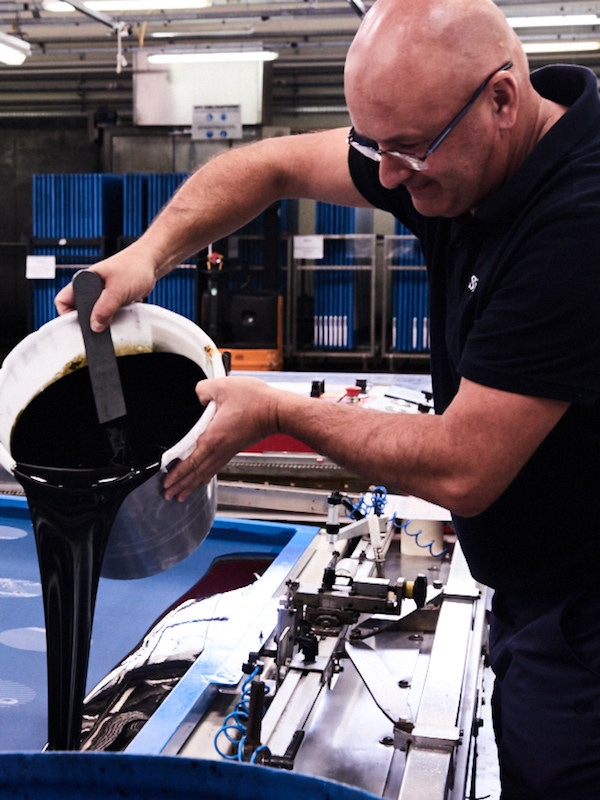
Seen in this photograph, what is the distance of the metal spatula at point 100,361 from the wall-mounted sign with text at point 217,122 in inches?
269

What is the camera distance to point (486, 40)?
102 cm

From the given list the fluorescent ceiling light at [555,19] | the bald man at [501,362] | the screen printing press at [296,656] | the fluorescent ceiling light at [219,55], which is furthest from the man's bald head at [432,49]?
the fluorescent ceiling light at [219,55]

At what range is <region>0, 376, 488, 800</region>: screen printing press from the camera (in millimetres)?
1254

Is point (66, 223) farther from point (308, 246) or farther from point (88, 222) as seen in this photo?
point (308, 246)

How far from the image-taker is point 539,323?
38.4 inches

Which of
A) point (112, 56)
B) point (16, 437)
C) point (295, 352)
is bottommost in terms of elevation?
point (295, 352)

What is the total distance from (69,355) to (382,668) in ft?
2.27

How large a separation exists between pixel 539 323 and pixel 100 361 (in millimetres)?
630

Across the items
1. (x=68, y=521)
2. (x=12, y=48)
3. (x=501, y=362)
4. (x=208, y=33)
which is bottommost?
(x=68, y=521)

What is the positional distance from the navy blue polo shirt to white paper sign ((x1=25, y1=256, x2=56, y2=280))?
21.9 ft

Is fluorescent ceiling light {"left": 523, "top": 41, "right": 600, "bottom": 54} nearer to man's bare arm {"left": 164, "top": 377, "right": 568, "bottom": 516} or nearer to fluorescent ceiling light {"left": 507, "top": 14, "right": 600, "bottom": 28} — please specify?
fluorescent ceiling light {"left": 507, "top": 14, "right": 600, "bottom": 28}

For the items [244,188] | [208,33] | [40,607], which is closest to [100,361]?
[244,188]

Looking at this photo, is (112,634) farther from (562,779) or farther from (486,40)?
(486,40)

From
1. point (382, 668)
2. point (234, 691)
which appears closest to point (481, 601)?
point (382, 668)
